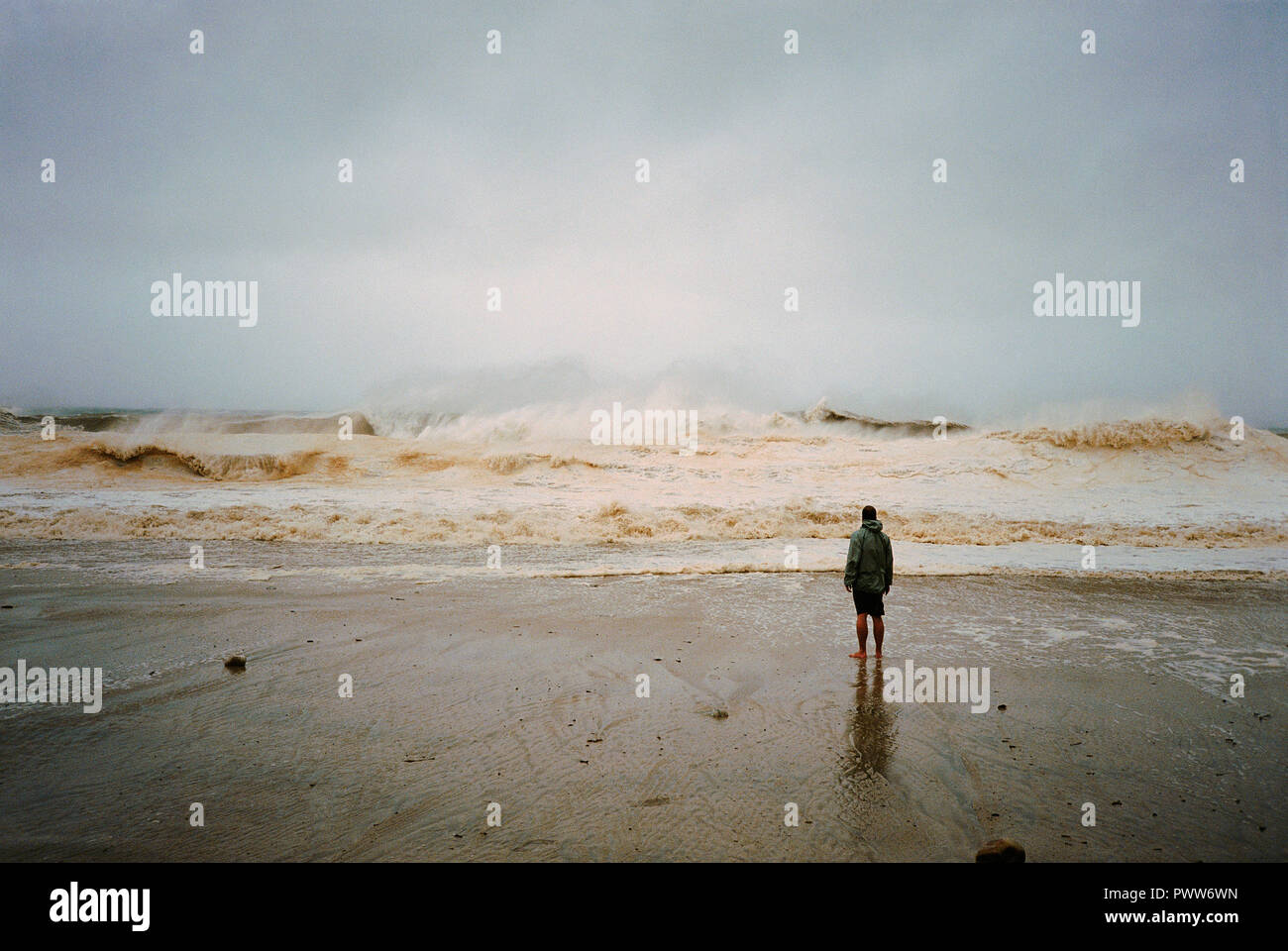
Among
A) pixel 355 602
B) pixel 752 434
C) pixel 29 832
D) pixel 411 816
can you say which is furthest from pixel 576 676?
pixel 752 434

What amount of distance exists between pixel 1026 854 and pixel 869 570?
400 cm

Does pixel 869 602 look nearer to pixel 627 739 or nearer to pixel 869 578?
pixel 869 578

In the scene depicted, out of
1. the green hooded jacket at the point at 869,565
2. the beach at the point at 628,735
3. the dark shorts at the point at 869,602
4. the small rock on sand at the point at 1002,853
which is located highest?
the green hooded jacket at the point at 869,565

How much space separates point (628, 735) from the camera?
486 centimetres

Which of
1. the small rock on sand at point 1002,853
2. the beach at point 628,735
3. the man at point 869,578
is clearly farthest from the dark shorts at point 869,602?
the small rock on sand at point 1002,853

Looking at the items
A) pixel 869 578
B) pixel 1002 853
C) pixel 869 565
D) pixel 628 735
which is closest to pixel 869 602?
pixel 869 578

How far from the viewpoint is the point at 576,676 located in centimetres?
630

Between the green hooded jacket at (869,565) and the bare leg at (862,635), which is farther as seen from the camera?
the green hooded jacket at (869,565)

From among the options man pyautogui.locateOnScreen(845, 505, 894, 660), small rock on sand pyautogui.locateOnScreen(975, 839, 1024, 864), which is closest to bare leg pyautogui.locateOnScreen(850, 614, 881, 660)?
man pyautogui.locateOnScreen(845, 505, 894, 660)

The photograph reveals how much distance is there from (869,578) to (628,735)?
3.42m

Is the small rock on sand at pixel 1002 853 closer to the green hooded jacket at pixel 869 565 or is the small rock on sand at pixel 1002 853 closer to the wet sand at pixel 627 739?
the wet sand at pixel 627 739

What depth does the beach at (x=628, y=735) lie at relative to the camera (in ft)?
11.4

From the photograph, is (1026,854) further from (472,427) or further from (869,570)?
(472,427)

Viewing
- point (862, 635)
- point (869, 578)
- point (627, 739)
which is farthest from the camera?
point (869, 578)
